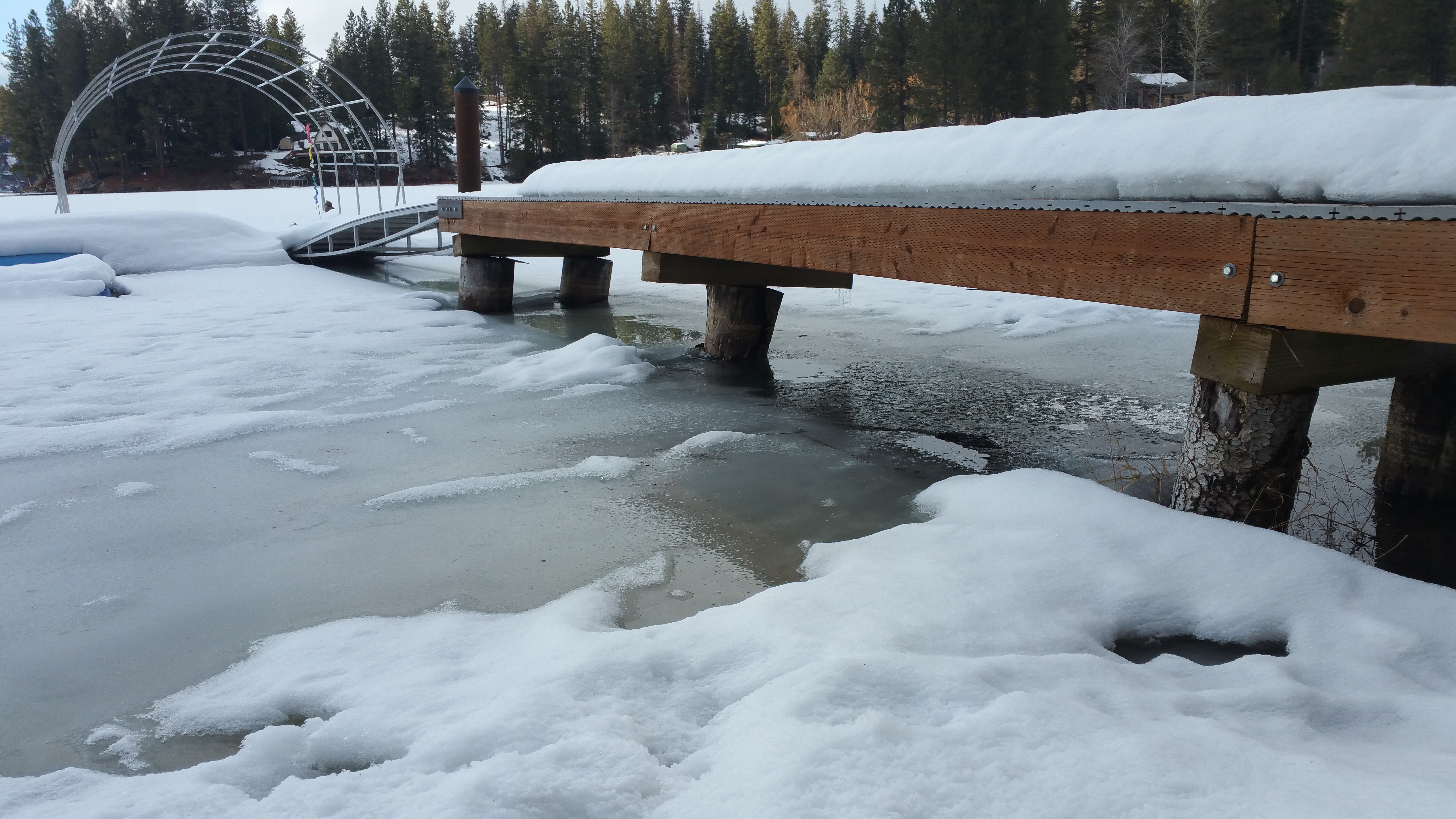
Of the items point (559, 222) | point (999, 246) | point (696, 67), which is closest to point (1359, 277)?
point (999, 246)

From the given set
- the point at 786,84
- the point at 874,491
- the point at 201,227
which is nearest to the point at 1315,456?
the point at 874,491

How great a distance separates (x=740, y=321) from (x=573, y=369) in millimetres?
1398

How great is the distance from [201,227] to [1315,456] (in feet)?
49.8

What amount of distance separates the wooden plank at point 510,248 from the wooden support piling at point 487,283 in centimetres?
9

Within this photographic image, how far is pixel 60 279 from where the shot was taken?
35.8 ft

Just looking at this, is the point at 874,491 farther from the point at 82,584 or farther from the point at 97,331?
the point at 97,331

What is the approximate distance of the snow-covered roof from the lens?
37.4 m

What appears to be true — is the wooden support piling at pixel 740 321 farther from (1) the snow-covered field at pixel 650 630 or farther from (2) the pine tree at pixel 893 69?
(2) the pine tree at pixel 893 69

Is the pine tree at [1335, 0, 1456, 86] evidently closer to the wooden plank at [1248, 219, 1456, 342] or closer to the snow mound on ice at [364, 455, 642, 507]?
the wooden plank at [1248, 219, 1456, 342]

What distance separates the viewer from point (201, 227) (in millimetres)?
13969

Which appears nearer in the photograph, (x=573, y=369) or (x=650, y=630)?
(x=650, y=630)

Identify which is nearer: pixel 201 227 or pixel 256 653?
pixel 256 653

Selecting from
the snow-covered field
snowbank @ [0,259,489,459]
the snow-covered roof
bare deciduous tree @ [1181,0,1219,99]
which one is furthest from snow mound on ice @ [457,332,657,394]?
the snow-covered roof

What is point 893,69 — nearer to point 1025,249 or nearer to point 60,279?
point 60,279
